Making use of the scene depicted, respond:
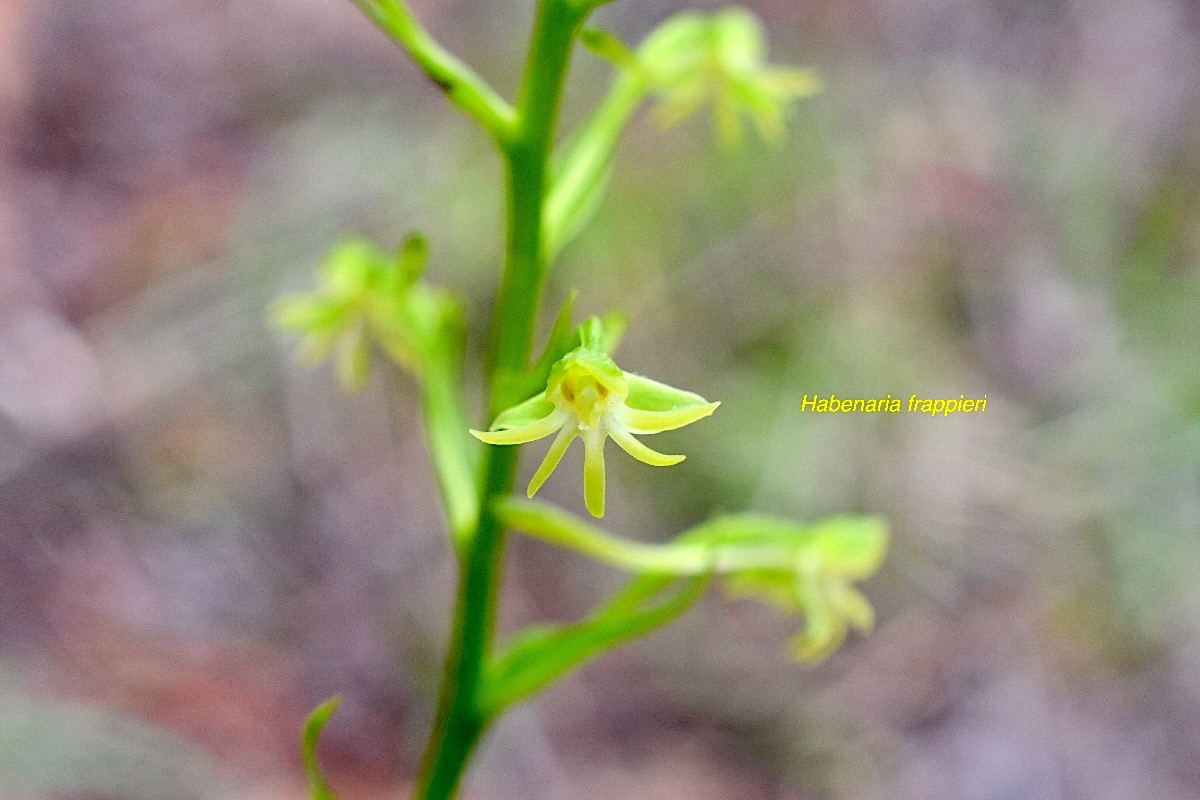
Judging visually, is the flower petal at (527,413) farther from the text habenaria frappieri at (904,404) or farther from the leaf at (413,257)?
the text habenaria frappieri at (904,404)

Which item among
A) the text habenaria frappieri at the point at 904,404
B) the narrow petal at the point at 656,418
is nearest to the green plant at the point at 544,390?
the narrow petal at the point at 656,418

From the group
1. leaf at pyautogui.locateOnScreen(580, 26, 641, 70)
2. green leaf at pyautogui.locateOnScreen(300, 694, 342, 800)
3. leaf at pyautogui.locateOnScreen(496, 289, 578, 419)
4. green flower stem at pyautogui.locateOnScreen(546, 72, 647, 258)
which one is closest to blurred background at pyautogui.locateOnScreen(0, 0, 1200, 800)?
green leaf at pyautogui.locateOnScreen(300, 694, 342, 800)

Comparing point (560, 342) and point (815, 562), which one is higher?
point (560, 342)

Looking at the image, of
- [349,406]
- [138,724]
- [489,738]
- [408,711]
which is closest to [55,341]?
[349,406]

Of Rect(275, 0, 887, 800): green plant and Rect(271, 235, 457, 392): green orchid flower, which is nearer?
Rect(275, 0, 887, 800): green plant

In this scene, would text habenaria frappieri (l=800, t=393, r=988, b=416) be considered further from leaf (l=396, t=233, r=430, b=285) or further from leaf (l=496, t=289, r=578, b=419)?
leaf (l=496, t=289, r=578, b=419)

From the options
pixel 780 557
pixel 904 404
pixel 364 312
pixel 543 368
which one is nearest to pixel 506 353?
pixel 543 368

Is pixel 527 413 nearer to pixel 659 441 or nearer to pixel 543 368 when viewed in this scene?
pixel 543 368

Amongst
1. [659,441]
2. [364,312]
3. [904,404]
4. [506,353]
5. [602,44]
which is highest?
[602,44]
